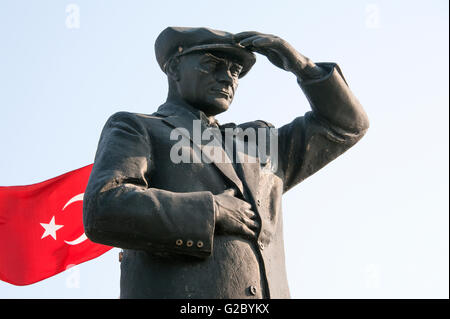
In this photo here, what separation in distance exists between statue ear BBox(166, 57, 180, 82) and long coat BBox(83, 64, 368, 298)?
0.91ft

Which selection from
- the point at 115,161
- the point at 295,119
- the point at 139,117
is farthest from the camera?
the point at 295,119

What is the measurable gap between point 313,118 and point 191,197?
1.68 metres

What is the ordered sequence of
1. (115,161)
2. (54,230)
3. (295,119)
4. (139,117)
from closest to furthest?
1. (115,161)
2. (139,117)
3. (295,119)
4. (54,230)

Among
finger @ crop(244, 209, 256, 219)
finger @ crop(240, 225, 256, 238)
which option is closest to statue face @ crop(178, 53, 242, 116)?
finger @ crop(244, 209, 256, 219)

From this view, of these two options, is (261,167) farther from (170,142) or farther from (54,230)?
(54,230)

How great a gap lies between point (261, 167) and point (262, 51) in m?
0.95

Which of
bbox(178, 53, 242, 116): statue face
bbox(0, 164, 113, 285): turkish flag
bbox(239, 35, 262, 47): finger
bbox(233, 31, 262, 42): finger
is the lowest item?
bbox(178, 53, 242, 116): statue face

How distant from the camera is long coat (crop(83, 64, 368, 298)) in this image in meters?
6.25

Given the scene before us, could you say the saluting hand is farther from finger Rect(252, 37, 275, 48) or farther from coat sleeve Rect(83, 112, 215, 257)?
coat sleeve Rect(83, 112, 215, 257)

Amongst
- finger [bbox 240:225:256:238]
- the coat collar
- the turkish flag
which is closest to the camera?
finger [bbox 240:225:256:238]

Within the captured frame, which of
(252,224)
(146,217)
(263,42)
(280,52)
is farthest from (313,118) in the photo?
(146,217)

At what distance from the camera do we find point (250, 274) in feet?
21.1
